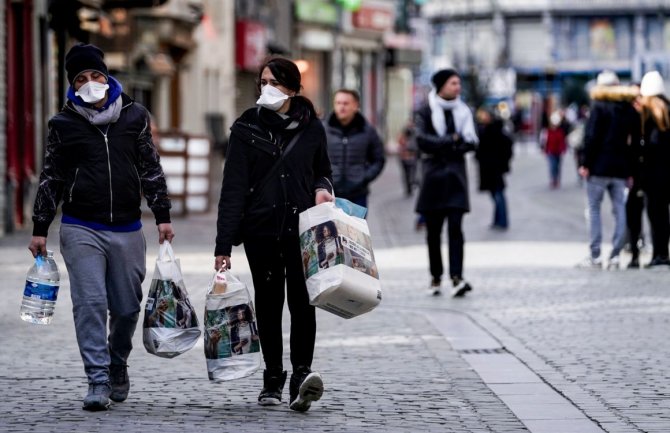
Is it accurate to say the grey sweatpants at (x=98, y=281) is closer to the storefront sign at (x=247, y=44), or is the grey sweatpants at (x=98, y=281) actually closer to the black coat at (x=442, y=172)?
the black coat at (x=442, y=172)

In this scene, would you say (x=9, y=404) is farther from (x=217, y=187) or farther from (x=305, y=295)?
(x=217, y=187)

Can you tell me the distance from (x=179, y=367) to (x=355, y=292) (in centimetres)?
254

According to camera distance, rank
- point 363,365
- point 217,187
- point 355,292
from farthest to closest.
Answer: point 217,187 < point 363,365 < point 355,292

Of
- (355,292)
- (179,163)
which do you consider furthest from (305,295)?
(179,163)

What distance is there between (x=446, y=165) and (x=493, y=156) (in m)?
11.5

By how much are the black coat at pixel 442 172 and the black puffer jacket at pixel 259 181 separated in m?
6.17

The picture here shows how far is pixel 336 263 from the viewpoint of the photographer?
8094mm

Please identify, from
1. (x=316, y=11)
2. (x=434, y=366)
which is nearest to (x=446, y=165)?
(x=434, y=366)

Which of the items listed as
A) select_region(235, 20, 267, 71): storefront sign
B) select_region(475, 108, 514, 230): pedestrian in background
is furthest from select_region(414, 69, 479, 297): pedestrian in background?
select_region(235, 20, 267, 71): storefront sign

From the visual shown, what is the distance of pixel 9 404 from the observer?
8.69m

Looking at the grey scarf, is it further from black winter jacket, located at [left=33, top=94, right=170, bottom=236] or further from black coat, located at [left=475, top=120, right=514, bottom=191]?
black coat, located at [left=475, top=120, right=514, bottom=191]

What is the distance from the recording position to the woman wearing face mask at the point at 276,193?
838 centimetres

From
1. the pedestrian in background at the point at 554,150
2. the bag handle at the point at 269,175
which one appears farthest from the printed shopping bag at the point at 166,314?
the pedestrian in background at the point at 554,150

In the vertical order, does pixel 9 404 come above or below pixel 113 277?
below
